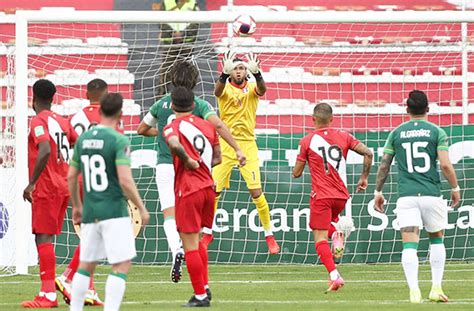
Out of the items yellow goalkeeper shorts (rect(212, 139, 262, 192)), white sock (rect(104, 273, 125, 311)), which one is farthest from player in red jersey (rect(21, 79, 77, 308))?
yellow goalkeeper shorts (rect(212, 139, 262, 192))

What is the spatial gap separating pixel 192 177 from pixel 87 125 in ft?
5.15

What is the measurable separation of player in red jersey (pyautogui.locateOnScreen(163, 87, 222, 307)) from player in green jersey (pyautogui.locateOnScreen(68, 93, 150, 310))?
5.66 ft

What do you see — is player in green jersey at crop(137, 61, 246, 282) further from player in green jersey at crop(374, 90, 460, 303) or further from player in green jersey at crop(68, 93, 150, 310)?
player in green jersey at crop(68, 93, 150, 310)

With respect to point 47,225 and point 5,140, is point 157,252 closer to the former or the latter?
point 5,140

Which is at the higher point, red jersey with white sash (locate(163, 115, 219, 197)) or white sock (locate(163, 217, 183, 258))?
red jersey with white sash (locate(163, 115, 219, 197))

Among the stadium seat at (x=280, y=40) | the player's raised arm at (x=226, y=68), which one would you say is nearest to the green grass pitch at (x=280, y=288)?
the player's raised arm at (x=226, y=68)

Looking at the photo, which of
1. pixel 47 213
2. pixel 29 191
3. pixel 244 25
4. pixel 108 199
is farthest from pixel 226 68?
pixel 108 199

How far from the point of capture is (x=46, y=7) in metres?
20.7

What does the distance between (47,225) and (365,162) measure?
370 cm

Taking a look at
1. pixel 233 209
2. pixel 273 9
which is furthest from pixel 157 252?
pixel 273 9

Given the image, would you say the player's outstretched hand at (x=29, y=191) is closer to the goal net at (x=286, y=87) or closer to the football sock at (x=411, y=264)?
the football sock at (x=411, y=264)

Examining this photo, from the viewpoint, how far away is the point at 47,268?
11.7 m

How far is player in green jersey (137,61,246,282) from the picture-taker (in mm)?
12487

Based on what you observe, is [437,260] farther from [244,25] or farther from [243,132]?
[244,25]
